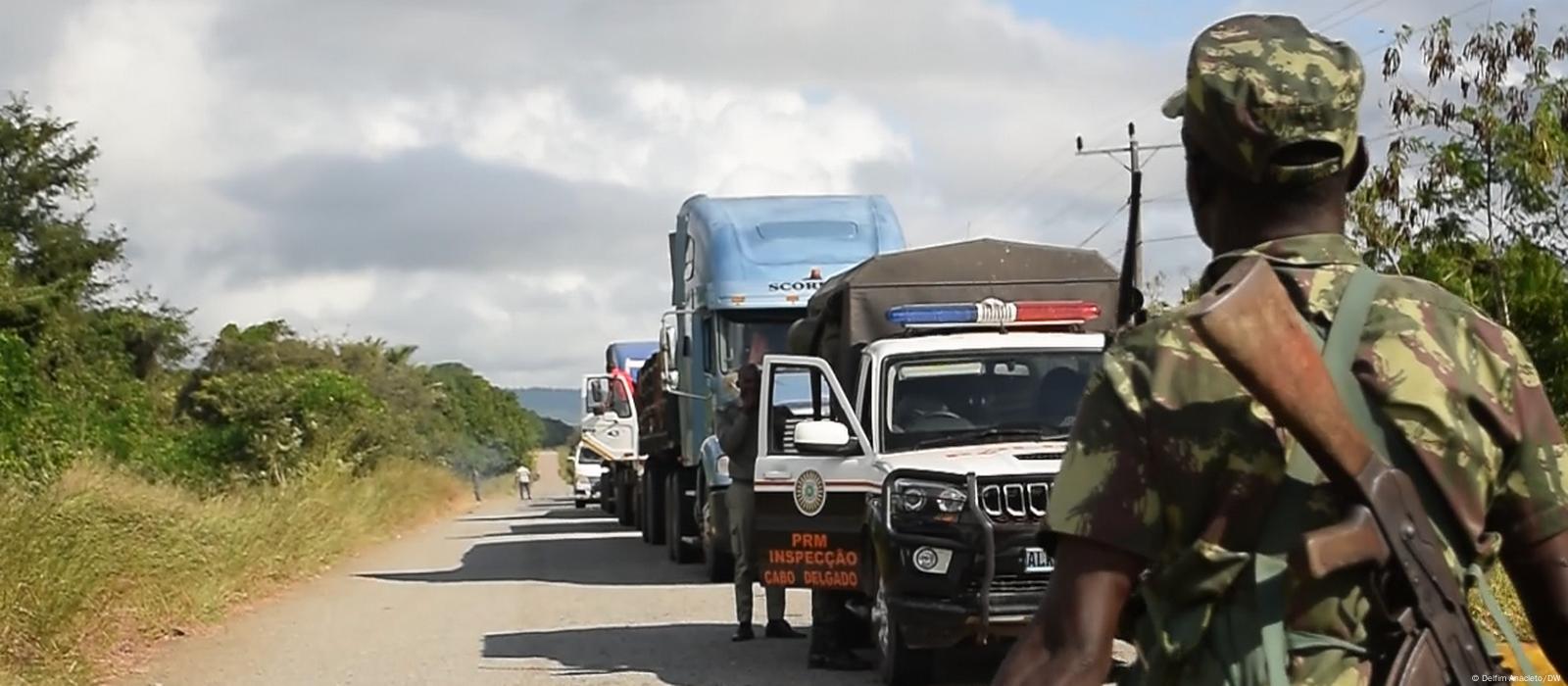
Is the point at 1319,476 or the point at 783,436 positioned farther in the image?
the point at 783,436

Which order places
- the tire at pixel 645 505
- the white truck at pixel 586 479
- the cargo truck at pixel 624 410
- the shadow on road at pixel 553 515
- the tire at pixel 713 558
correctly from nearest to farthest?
the tire at pixel 713 558
the tire at pixel 645 505
the cargo truck at pixel 624 410
the shadow on road at pixel 553 515
the white truck at pixel 586 479

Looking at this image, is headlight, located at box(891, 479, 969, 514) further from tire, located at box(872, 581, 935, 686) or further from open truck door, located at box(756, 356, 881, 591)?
open truck door, located at box(756, 356, 881, 591)

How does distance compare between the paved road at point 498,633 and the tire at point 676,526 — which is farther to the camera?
the tire at point 676,526

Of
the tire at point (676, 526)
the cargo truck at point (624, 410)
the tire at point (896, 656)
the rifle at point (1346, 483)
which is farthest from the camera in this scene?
the cargo truck at point (624, 410)

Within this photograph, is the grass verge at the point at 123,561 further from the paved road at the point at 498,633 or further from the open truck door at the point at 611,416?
the open truck door at the point at 611,416

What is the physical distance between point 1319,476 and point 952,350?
376 inches

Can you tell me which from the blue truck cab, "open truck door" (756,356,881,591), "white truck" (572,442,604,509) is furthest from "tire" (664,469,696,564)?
"white truck" (572,442,604,509)

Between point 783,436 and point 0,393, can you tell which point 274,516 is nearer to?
point 0,393

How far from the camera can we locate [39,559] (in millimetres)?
12664

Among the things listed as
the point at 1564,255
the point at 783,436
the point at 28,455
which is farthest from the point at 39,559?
the point at 1564,255

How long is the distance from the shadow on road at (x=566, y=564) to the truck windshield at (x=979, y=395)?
844 cm

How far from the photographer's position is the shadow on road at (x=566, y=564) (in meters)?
21.4

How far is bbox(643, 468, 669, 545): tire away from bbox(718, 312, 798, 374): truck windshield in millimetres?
5776

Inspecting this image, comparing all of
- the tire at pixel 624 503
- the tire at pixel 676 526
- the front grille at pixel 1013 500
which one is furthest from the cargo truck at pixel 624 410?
the front grille at pixel 1013 500
